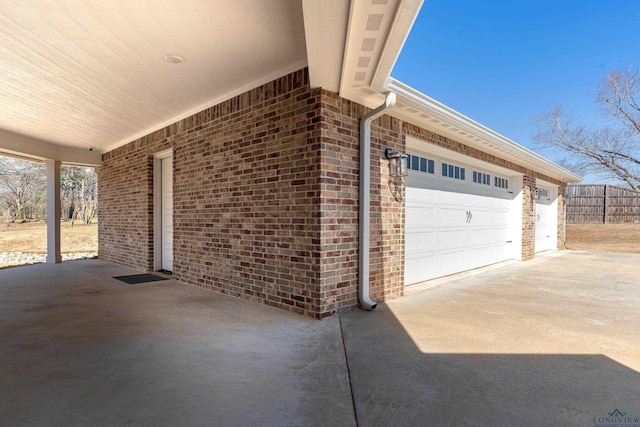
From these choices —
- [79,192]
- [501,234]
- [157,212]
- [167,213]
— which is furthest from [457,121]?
[79,192]

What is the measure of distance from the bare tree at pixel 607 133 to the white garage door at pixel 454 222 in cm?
1341

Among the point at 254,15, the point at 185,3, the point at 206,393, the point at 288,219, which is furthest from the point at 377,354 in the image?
the point at 185,3

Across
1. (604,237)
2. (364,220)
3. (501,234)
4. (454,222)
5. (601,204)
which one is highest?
(601,204)

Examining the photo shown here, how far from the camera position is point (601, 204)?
51.9 ft

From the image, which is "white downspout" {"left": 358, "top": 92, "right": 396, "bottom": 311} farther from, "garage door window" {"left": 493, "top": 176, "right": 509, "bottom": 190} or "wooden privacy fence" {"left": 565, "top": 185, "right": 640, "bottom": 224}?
"wooden privacy fence" {"left": 565, "top": 185, "right": 640, "bottom": 224}

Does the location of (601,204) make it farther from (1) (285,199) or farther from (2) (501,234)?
(1) (285,199)

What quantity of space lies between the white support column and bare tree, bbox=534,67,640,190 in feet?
74.0

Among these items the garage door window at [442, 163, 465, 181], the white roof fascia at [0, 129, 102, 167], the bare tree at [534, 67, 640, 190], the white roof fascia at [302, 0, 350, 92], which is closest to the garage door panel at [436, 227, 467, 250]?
the garage door window at [442, 163, 465, 181]

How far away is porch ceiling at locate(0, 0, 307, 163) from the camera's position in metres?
2.89

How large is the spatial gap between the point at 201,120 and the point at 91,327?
3426mm

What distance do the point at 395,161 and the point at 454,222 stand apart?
2.75 metres

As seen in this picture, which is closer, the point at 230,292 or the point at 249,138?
the point at 249,138

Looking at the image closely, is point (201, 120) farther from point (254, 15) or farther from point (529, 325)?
point (529, 325)

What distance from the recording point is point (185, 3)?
2775 millimetres
